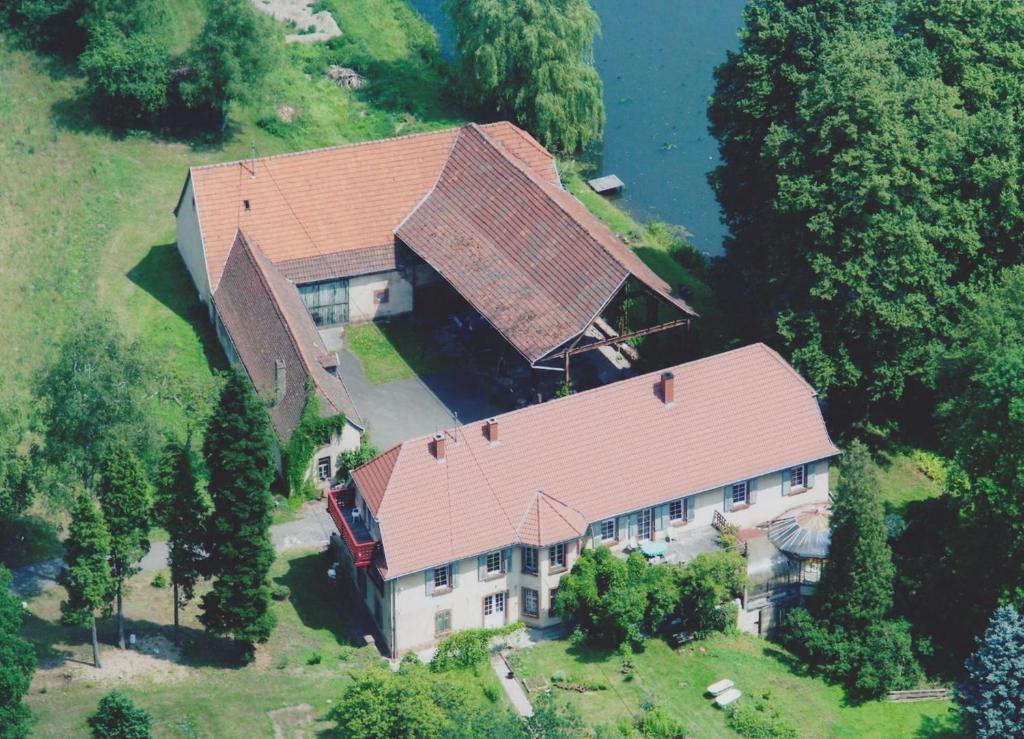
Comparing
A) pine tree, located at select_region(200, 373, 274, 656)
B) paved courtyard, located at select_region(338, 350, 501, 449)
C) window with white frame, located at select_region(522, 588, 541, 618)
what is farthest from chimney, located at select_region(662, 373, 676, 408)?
pine tree, located at select_region(200, 373, 274, 656)

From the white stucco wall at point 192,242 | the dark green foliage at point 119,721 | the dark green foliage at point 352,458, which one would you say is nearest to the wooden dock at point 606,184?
the white stucco wall at point 192,242

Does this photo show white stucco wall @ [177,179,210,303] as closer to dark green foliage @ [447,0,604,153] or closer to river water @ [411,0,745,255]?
dark green foliage @ [447,0,604,153]

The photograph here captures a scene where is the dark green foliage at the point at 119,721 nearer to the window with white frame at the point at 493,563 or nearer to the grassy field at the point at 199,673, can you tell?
the grassy field at the point at 199,673

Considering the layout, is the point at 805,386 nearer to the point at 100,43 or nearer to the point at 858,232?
the point at 858,232

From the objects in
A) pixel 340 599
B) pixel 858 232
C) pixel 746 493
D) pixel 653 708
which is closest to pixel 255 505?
pixel 340 599

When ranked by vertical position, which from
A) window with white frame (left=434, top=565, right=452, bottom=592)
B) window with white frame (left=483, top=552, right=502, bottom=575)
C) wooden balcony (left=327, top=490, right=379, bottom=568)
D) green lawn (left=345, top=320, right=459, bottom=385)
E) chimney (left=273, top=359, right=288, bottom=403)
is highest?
green lawn (left=345, top=320, right=459, bottom=385)

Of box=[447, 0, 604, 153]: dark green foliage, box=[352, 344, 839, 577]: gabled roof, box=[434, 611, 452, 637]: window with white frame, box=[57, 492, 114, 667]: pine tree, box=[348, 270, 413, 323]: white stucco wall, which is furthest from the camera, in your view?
box=[447, 0, 604, 153]: dark green foliage

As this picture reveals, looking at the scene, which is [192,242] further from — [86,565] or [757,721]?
[757,721]
